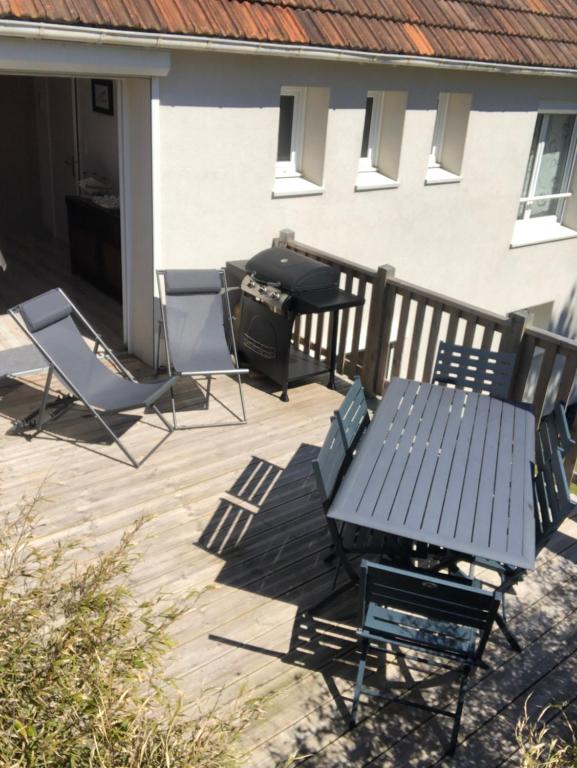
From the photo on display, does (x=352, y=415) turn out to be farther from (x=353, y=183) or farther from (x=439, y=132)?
(x=439, y=132)

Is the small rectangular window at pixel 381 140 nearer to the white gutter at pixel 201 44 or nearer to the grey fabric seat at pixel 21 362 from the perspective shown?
the white gutter at pixel 201 44

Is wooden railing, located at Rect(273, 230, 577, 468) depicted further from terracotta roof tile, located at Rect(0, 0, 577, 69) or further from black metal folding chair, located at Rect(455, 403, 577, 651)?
terracotta roof tile, located at Rect(0, 0, 577, 69)

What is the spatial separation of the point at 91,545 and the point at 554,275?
9.62m

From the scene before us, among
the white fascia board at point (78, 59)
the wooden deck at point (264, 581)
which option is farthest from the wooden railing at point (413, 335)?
the white fascia board at point (78, 59)

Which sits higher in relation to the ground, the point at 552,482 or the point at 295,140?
the point at 295,140

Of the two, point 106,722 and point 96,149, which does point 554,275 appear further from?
point 106,722

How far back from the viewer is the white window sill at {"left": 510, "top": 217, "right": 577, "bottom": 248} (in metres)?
11.2

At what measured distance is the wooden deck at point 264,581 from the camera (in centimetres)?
360

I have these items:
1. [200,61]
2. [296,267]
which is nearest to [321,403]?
[296,267]

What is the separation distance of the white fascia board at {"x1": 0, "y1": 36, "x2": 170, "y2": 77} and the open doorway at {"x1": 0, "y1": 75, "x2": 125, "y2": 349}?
219 centimetres

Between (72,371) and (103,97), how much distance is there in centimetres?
540

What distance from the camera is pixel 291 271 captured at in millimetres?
6781

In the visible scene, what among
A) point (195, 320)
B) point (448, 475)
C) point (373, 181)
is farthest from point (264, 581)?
point (373, 181)

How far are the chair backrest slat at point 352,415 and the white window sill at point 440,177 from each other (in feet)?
17.3
